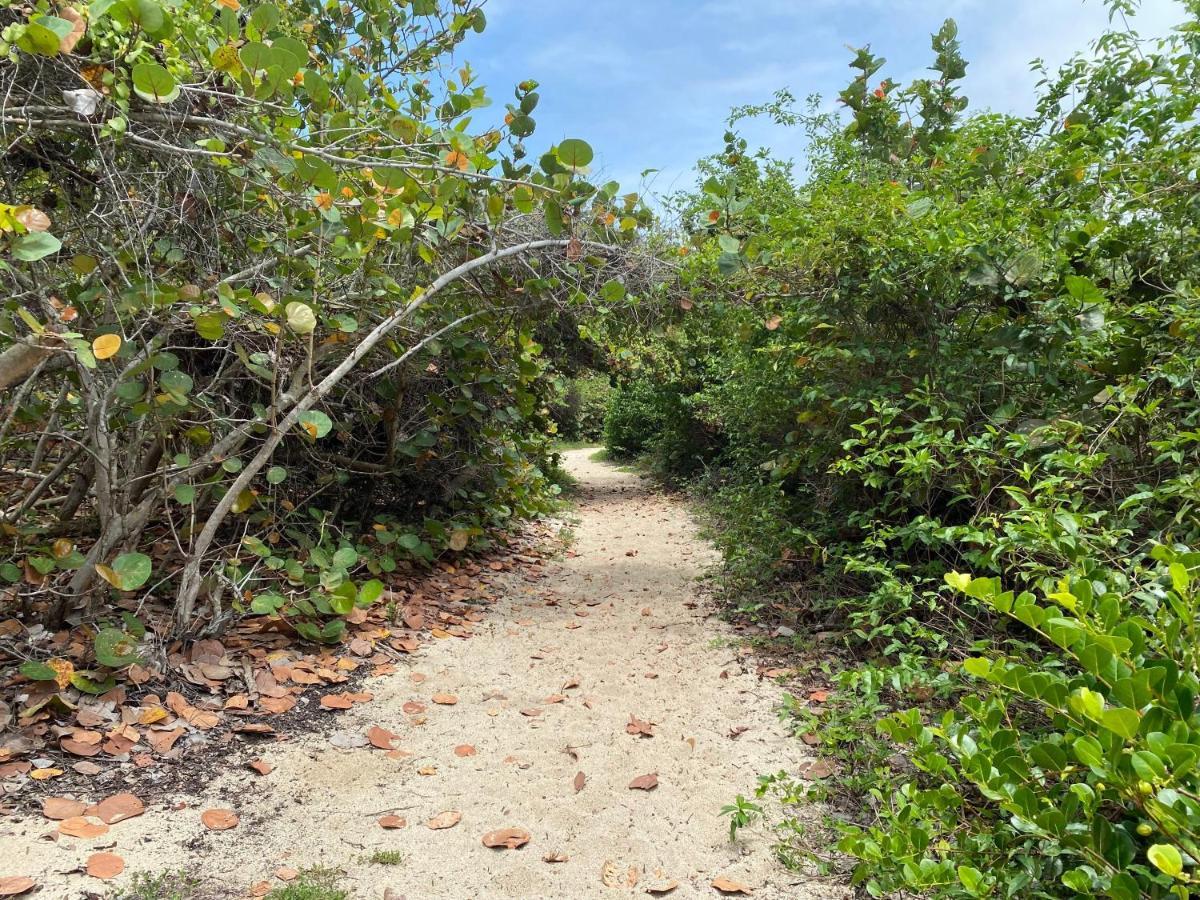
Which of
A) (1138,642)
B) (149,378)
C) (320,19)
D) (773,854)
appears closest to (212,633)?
(149,378)

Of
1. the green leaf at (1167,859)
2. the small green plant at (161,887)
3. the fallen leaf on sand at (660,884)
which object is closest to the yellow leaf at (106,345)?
the small green plant at (161,887)

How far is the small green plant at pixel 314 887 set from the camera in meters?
1.78

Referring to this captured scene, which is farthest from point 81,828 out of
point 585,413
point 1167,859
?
point 585,413

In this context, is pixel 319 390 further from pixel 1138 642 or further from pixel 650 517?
pixel 650 517

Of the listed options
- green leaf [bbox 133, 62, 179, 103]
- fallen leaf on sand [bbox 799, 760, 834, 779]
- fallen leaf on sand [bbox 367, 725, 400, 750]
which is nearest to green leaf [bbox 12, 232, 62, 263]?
green leaf [bbox 133, 62, 179, 103]

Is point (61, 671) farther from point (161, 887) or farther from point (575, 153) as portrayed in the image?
point (575, 153)

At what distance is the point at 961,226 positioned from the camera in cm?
311

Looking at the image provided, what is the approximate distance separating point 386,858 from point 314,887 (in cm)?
22

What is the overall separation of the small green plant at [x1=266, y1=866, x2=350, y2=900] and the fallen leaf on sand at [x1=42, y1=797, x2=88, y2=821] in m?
0.82

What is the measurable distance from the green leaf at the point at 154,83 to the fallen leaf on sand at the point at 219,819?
2394 mm

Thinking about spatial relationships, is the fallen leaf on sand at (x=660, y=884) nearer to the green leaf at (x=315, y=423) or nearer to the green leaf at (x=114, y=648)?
the green leaf at (x=315, y=423)

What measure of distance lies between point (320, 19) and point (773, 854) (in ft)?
17.1

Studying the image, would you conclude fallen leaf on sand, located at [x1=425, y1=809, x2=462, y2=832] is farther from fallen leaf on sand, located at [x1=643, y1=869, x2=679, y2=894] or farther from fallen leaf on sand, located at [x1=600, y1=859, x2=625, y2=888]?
fallen leaf on sand, located at [x1=643, y1=869, x2=679, y2=894]

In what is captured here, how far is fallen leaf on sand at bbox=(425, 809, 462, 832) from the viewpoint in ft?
7.11
